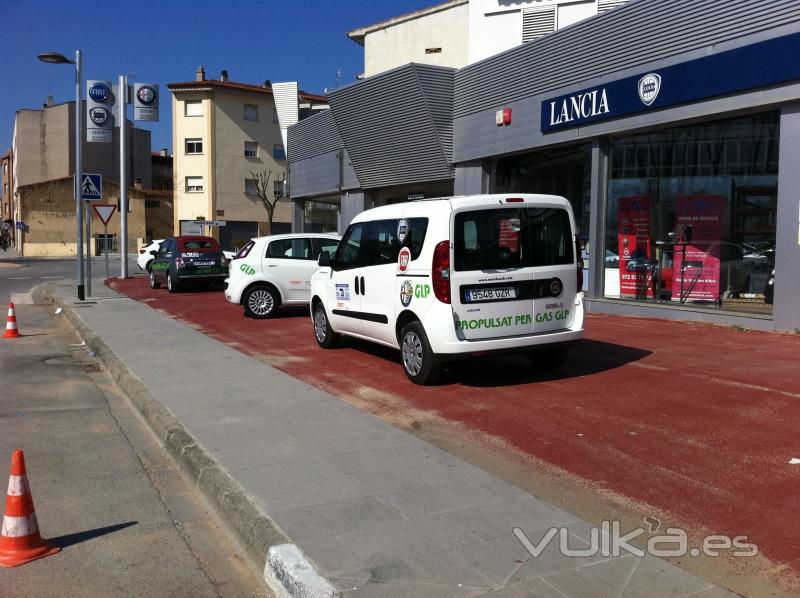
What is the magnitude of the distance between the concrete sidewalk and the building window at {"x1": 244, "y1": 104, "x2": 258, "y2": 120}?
161ft

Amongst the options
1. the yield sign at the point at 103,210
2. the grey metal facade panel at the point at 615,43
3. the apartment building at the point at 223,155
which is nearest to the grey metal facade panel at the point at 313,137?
the yield sign at the point at 103,210

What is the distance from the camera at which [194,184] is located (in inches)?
2101

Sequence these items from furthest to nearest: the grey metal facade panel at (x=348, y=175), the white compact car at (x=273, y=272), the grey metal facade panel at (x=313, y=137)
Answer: the grey metal facade panel at (x=313, y=137)
the grey metal facade panel at (x=348, y=175)
the white compact car at (x=273, y=272)

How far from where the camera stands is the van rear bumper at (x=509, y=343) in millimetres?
7344

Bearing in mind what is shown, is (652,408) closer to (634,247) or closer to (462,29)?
(634,247)

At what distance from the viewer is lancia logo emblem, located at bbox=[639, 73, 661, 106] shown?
1233cm

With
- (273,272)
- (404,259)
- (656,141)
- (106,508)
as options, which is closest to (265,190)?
(273,272)

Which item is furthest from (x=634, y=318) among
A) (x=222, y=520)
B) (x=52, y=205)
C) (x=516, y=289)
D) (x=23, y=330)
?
(x=52, y=205)

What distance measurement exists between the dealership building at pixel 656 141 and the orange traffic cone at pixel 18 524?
1010cm

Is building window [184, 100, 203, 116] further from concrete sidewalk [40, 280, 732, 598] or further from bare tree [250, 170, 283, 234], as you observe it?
concrete sidewalk [40, 280, 732, 598]

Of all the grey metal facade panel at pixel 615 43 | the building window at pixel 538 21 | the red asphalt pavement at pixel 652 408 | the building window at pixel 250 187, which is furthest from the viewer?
the building window at pixel 250 187

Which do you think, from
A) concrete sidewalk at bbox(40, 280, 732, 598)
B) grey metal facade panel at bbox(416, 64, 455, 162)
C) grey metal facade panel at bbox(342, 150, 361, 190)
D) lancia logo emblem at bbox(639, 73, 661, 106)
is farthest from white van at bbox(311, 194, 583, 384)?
grey metal facade panel at bbox(342, 150, 361, 190)

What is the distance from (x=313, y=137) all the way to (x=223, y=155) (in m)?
29.1

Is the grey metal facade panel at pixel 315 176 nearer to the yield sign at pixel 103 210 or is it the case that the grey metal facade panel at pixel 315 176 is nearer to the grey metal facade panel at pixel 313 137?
the grey metal facade panel at pixel 313 137
